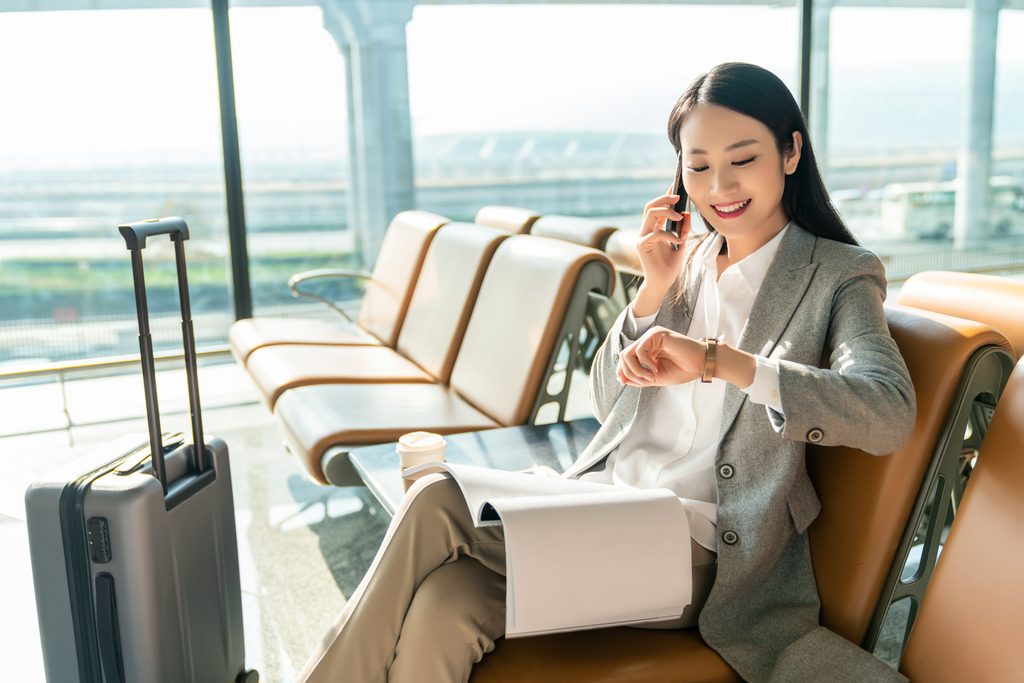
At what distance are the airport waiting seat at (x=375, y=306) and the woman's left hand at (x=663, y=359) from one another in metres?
2.19

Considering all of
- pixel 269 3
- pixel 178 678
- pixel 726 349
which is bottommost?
pixel 178 678

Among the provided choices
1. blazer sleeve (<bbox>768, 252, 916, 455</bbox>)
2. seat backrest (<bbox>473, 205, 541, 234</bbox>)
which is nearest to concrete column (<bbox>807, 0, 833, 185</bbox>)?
seat backrest (<bbox>473, 205, 541, 234</bbox>)

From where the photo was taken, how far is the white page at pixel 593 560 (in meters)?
1.03

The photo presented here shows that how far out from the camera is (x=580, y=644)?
1.13 metres

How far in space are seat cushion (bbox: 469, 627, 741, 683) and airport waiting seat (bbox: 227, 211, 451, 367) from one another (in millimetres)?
2203

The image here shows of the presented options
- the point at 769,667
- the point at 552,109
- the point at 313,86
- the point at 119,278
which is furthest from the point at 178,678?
the point at 552,109

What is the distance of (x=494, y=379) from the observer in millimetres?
2223

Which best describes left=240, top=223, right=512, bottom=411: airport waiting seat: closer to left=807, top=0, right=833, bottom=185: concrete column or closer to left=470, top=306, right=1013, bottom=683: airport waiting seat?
left=470, top=306, right=1013, bottom=683: airport waiting seat

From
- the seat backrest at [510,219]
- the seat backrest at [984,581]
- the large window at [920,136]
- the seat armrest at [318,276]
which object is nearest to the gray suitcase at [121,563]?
the seat backrest at [984,581]

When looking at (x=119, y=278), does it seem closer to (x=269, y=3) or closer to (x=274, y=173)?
(x=274, y=173)

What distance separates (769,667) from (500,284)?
58.8 inches

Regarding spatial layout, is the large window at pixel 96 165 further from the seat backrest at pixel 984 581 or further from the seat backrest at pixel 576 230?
the seat backrest at pixel 984 581

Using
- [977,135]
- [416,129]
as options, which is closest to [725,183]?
[416,129]

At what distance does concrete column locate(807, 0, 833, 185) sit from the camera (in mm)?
4562
